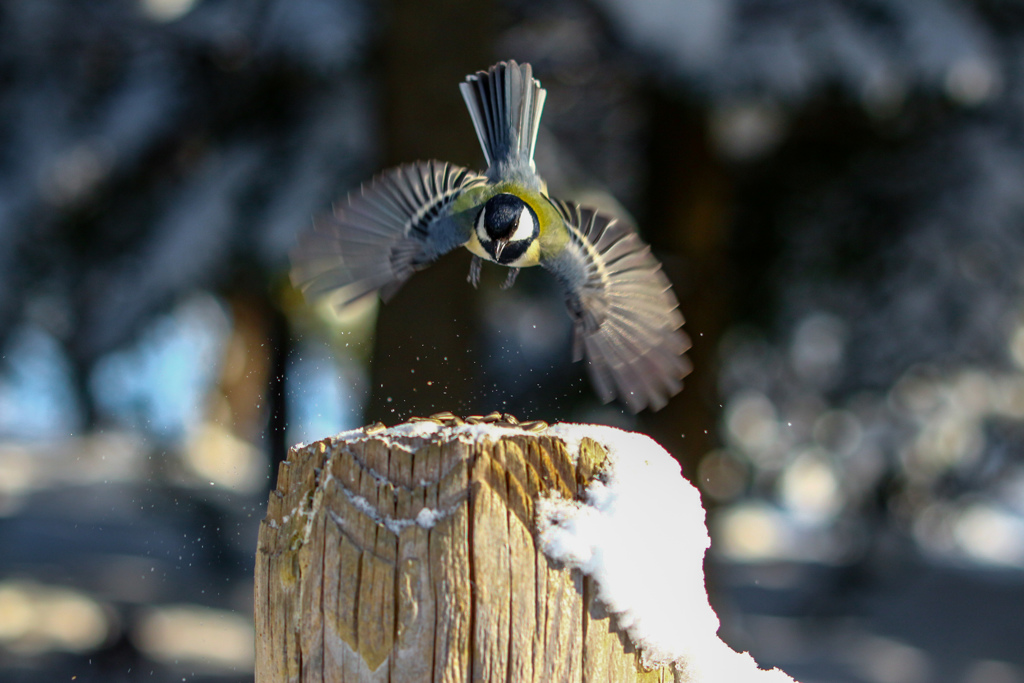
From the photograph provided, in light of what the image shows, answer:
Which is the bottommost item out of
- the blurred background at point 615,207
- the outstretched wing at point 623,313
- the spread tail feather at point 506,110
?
the outstretched wing at point 623,313

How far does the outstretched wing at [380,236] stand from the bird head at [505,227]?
95mm

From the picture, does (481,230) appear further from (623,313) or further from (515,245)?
(623,313)

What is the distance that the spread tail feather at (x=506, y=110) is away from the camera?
89.0 inches

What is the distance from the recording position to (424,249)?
2217 mm

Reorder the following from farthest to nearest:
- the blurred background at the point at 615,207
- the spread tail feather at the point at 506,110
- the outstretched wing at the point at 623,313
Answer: the blurred background at the point at 615,207 < the spread tail feather at the point at 506,110 < the outstretched wing at the point at 623,313

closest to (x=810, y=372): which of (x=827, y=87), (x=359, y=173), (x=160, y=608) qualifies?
(x=827, y=87)

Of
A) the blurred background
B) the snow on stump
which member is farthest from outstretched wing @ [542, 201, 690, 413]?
the blurred background

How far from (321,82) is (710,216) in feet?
7.63

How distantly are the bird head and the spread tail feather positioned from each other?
201 mm

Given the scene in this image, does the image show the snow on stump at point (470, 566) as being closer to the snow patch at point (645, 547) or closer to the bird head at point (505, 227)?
the snow patch at point (645, 547)

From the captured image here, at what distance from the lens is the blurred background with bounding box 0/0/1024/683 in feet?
14.6

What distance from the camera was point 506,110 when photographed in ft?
7.50

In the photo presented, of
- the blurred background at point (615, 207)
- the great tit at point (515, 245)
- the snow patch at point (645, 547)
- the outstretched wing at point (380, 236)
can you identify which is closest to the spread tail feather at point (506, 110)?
the great tit at point (515, 245)

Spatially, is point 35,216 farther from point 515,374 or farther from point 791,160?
point 791,160
